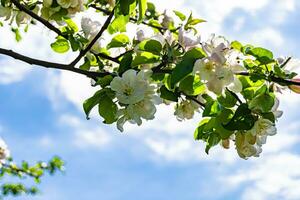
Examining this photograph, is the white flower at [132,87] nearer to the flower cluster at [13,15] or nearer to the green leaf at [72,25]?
the green leaf at [72,25]

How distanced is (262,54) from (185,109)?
0.44 metres

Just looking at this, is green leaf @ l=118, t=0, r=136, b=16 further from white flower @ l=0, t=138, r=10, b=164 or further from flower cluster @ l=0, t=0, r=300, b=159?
white flower @ l=0, t=138, r=10, b=164

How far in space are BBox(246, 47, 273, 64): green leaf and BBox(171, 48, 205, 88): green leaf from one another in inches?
5.4

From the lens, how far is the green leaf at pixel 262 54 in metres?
1.54

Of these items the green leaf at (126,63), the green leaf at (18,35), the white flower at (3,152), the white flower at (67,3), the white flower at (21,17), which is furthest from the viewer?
the white flower at (3,152)

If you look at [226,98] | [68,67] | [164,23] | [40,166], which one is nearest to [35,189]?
[40,166]

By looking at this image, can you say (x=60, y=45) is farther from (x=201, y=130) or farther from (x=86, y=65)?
(x=201, y=130)

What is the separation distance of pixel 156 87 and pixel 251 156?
14.3 inches

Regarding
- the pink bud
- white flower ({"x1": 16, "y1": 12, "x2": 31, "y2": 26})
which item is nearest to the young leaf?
the pink bud

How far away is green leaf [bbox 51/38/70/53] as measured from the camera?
2100 millimetres

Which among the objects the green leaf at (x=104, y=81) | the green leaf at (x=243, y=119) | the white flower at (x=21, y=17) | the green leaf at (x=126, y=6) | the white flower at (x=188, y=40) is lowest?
the green leaf at (x=243, y=119)

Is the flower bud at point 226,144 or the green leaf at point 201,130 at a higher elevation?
the green leaf at point 201,130

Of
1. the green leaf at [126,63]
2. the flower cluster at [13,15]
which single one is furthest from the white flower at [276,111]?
the flower cluster at [13,15]

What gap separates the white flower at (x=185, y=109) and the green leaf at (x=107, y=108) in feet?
1.01
